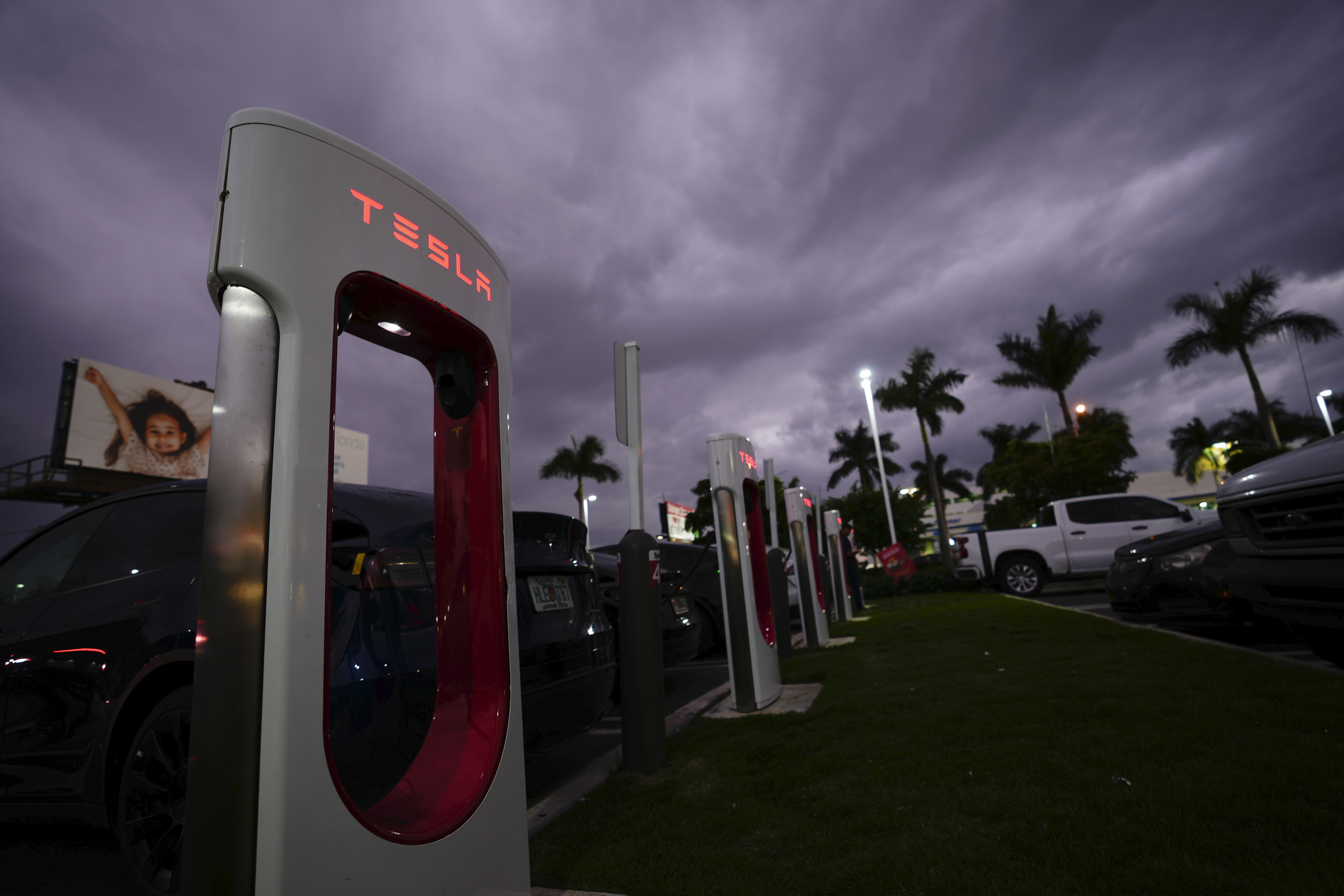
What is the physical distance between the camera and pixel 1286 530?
3.15 meters

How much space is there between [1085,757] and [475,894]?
249 centimetres

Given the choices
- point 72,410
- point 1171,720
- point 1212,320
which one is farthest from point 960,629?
point 72,410

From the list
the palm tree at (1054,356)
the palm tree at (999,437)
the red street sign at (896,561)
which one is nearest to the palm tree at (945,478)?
Result: the palm tree at (999,437)

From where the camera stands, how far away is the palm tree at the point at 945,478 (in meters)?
61.9

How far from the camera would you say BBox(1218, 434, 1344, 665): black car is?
2842 millimetres

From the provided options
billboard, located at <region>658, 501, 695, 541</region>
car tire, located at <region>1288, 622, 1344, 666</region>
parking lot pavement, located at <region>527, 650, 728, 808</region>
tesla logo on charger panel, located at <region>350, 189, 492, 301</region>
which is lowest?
parking lot pavement, located at <region>527, 650, 728, 808</region>

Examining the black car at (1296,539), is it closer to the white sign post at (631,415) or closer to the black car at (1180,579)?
the black car at (1180,579)

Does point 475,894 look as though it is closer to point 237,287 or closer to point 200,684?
point 200,684

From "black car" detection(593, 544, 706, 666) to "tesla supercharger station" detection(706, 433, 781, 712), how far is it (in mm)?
609

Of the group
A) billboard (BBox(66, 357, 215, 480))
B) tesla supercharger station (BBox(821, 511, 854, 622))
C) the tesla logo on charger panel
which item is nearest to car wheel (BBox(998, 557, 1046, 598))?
tesla supercharger station (BBox(821, 511, 854, 622))

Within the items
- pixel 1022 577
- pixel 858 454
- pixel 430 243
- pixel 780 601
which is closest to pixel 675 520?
pixel 858 454

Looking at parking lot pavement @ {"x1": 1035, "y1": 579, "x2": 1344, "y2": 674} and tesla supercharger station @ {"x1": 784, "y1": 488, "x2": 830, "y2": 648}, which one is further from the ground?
tesla supercharger station @ {"x1": 784, "y1": 488, "x2": 830, "y2": 648}

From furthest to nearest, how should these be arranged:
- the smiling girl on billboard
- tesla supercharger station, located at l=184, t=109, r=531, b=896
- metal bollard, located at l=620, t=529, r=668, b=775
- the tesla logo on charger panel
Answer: the smiling girl on billboard → metal bollard, located at l=620, t=529, r=668, b=775 → the tesla logo on charger panel → tesla supercharger station, located at l=184, t=109, r=531, b=896

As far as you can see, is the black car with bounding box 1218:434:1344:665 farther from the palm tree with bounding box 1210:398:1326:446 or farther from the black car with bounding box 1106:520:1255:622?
the palm tree with bounding box 1210:398:1326:446
